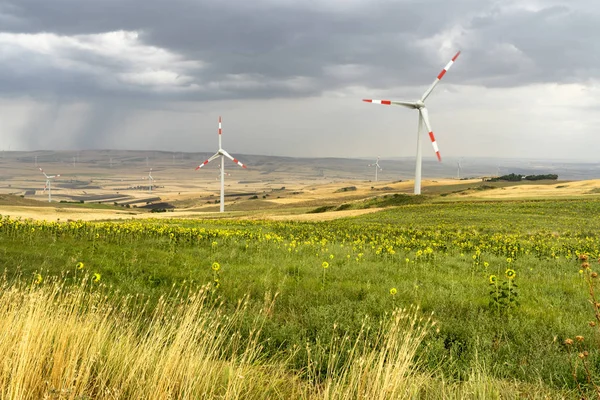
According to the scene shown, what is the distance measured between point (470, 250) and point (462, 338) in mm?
14079

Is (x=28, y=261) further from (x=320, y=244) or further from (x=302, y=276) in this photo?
(x=320, y=244)

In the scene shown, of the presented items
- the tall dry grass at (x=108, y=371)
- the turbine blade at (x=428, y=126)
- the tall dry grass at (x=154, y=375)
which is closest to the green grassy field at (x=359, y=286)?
the tall dry grass at (x=154, y=375)

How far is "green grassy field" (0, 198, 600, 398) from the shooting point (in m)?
7.51

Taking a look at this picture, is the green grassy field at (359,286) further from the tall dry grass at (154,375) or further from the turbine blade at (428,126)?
the turbine blade at (428,126)

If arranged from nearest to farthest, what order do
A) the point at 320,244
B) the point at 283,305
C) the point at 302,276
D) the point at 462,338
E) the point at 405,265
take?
1. the point at 462,338
2. the point at 283,305
3. the point at 302,276
4. the point at 405,265
5. the point at 320,244

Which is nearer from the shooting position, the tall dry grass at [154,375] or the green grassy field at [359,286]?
the tall dry grass at [154,375]

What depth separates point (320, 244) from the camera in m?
20.5

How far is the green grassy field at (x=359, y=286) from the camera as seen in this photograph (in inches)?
296

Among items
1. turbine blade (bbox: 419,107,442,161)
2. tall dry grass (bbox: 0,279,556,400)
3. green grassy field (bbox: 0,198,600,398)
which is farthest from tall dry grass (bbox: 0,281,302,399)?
turbine blade (bbox: 419,107,442,161)

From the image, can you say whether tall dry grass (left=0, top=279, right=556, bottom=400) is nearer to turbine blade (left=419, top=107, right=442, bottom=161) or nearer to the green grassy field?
the green grassy field

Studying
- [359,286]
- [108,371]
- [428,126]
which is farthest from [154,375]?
[428,126]

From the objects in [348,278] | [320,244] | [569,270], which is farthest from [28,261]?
[569,270]

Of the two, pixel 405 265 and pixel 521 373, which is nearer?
pixel 521 373

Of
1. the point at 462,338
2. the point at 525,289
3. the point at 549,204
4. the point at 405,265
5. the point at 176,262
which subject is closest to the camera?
the point at 462,338
